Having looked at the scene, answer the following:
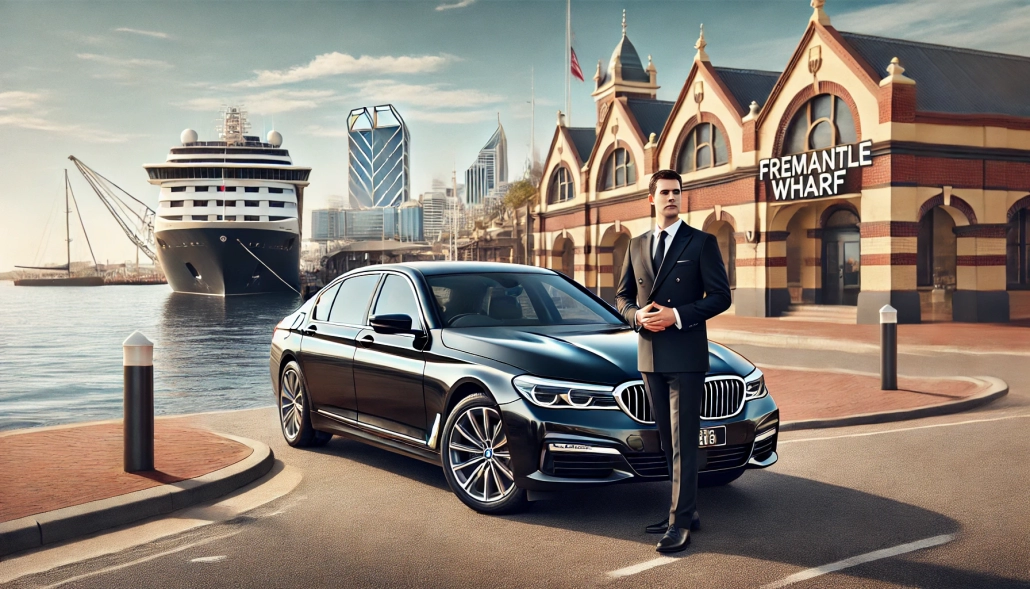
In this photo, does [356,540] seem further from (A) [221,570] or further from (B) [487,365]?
(B) [487,365]

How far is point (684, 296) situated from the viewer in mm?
4781

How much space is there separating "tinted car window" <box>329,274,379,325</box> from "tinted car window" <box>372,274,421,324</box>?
0.60ft

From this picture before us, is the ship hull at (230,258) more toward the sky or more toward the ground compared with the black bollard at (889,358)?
more toward the sky

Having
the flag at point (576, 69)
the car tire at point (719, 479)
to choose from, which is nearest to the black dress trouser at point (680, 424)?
the car tire at point (719, 479)

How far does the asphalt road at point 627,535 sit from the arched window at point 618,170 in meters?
35.3

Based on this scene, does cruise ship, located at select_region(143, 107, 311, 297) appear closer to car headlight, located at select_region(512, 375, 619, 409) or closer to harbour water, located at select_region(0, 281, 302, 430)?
harbour water, located at select_region(0, 281, 302, 430)

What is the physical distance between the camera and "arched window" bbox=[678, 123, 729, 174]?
34375mm

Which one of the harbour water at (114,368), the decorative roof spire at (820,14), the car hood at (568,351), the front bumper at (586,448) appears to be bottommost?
the harbour water at (114,368)

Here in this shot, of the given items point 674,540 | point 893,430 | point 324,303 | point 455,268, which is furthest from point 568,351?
point 893,430

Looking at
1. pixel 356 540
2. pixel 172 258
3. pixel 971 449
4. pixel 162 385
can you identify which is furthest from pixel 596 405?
pixel 172 258

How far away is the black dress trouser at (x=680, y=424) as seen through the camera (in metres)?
4.74

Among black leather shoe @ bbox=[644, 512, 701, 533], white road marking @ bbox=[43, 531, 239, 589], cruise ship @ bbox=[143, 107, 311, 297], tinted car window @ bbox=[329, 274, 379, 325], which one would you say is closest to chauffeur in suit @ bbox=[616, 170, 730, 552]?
black leather shoe @ bbox=[644, 512, 701, 533]

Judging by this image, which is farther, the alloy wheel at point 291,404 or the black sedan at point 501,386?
the alloy wheel at point 291,404

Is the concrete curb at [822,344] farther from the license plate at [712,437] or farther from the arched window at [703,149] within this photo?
the license plate at [712,437]
